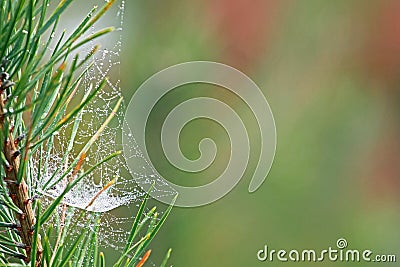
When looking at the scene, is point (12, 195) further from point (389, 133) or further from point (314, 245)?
A: point (389, 133)

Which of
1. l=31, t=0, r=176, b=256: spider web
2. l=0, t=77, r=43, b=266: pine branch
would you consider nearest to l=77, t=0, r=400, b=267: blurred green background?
l=31, t=0, r=176, b=256: spider web

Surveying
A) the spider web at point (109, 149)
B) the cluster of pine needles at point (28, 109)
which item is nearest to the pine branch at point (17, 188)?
the cluster of pine needles at point (28, 109)

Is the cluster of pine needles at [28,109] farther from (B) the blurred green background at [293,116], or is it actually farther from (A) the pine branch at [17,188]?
(B) the blurred green background at [293,116]

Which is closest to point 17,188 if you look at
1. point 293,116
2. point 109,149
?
point 109,149

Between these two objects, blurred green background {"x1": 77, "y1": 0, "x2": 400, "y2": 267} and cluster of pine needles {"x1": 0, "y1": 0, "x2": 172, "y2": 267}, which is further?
blurred green background {"x1": 77, "y1": 0, "x2": 400, "y2": 267}

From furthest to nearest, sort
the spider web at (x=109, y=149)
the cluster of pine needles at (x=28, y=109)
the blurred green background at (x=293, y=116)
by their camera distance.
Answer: the blurred green background at (x=293, y=116), the spider web at (x=109, y=149), the cluster of pine needles at (x=28, y=109)

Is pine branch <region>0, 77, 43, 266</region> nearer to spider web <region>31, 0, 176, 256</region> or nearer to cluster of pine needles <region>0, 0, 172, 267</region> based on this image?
cluster of pine needles <region>0, 0, 172, 267</region>

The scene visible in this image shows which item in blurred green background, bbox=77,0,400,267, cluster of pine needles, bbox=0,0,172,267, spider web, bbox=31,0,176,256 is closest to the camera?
cluster of pine needles, bbox=0,0,172,267

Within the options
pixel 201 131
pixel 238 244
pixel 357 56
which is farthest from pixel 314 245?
pixel 357 56

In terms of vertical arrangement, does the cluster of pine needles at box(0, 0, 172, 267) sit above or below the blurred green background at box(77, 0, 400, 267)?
below
